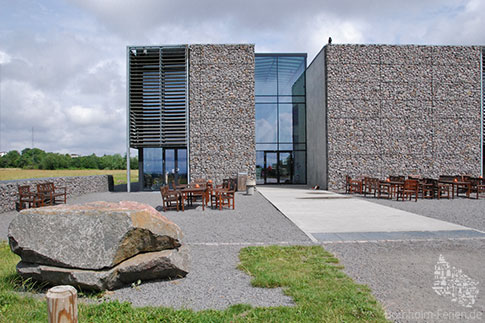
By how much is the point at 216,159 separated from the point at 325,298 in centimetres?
1410

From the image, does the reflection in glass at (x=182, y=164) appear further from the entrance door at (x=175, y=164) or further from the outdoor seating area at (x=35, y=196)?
the outdoor seating area at (x=35, y=196)

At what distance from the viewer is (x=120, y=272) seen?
11.6 ft

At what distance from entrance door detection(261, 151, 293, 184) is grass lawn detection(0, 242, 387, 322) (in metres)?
17.0

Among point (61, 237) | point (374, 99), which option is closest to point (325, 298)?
point (61, 237)

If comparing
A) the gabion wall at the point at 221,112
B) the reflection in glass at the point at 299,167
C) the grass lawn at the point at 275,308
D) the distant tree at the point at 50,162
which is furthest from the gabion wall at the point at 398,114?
the distant tree at the point at 50,162

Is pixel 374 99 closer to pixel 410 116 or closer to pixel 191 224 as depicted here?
pixel 410 116

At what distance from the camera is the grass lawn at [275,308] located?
9.40 feet

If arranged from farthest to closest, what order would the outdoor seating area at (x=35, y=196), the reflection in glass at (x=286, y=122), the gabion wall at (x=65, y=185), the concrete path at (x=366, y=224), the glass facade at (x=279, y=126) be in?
the reflection in glass at (x=286, y=122) → the glass facade at (x=279, y=126) → the outdoor seating area at (x=35, y=196) → the gabion wall at (x=65, y=185) → the concrete path at (x=366, y=224)

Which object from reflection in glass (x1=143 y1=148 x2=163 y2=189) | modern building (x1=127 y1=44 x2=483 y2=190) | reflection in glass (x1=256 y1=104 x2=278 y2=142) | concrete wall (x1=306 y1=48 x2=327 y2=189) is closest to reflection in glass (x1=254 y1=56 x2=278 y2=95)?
reflection in glass (x1=256 y1=104 x2=278 y2=142)

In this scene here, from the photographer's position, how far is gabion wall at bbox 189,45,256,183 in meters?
17.1

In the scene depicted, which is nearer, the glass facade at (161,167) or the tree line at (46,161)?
the glass facade at (161,167)

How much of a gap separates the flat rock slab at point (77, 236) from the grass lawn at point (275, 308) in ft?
1.43

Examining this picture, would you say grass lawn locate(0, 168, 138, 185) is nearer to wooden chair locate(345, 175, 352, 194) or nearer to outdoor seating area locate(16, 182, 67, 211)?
outdoor seating area locate(16, 182, 67, 211)

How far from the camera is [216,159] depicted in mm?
17062
